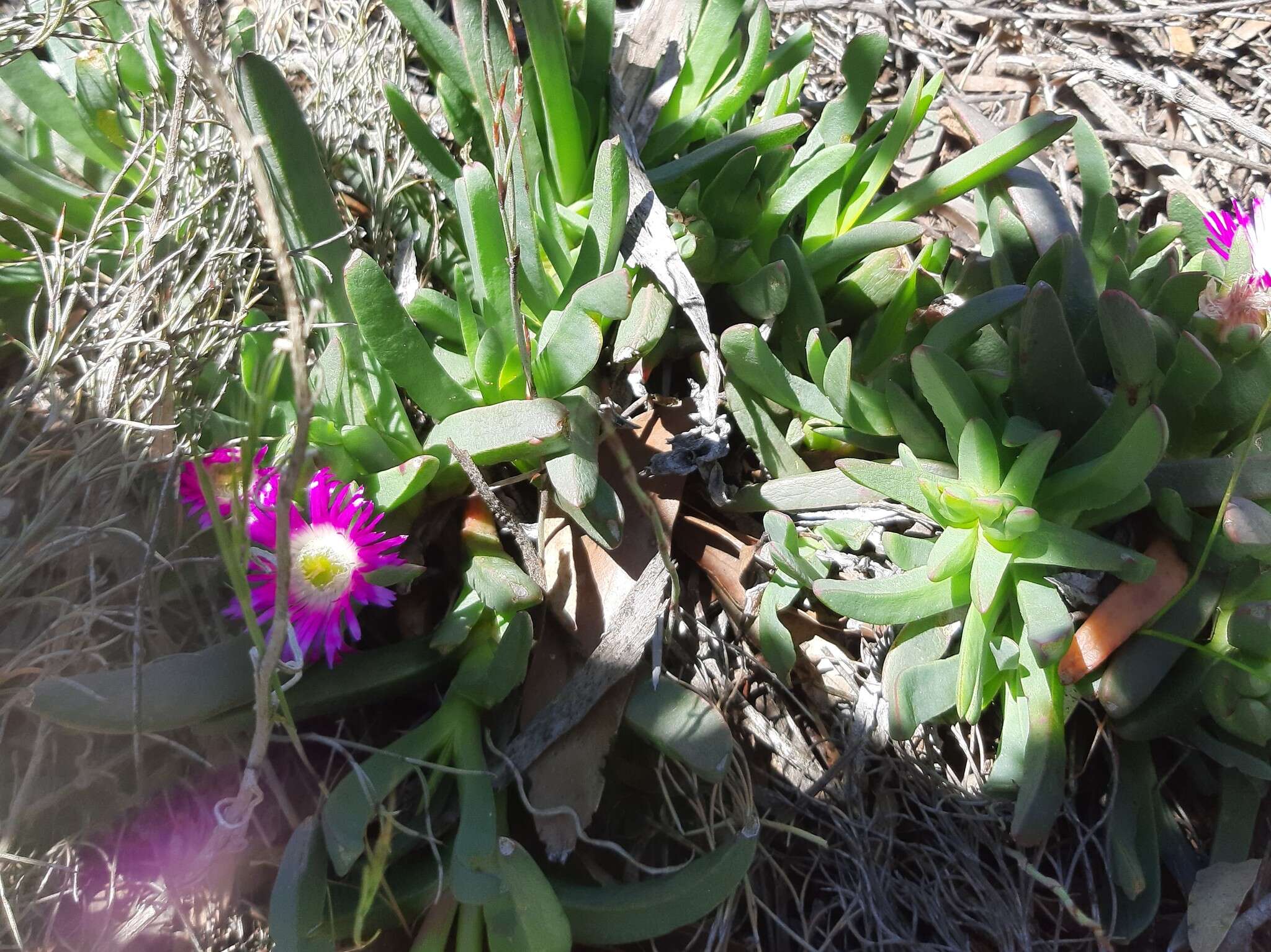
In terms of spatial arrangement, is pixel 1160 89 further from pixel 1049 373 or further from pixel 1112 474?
pixel 1112 474

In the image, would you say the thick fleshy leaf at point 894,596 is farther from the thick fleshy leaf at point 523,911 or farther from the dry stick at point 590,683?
the thick fleshy leaf at point 523,911

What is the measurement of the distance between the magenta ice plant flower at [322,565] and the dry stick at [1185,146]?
57.1 inches

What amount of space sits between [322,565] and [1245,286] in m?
1.14

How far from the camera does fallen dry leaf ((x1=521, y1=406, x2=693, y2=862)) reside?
1.00 m

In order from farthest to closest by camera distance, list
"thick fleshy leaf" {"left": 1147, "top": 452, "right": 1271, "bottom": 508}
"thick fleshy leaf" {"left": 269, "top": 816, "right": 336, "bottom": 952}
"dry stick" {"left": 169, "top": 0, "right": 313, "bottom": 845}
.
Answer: "thick fleshy leaf" {"left": 1147, "top": 452, "right": 1271, "bottom": 508}
"thick fleshy leaf" {"left": 269, "top": 816, "right": 336, "bottom": 952}
"dry stick" {"left": 169, "top": 0, "right": 313, "bottom": 845}

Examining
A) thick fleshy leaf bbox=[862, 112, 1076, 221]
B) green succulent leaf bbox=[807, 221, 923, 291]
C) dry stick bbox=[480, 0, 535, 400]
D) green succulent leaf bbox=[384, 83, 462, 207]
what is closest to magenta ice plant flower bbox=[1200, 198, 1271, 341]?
thick fleshy leaf bbox=[862, 112, 1076, 221]

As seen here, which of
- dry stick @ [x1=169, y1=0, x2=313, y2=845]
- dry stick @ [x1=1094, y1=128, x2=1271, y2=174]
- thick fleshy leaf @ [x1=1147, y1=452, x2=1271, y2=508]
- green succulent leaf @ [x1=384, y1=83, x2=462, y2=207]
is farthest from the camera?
dry stick @ [x1=1094, y1=128, x2=1271, y2=174]

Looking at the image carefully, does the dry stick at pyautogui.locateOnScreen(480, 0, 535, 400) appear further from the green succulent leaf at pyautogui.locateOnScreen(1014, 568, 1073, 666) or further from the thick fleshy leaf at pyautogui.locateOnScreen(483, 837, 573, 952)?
the green succulent leaf at pyautogui.locateOnScreen(1014, 568, 1073, 666)

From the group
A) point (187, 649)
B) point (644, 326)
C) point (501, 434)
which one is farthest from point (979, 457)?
Answer: point (187, 649)

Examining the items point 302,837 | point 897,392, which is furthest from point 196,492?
point 897,392

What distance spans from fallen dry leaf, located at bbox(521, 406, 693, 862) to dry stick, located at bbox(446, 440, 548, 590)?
0.10 ft

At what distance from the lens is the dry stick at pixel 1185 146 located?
166 centimetres

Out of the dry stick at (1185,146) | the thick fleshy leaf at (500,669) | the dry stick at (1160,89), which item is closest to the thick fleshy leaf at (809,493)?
the thick fleshy leaf at (500,669)

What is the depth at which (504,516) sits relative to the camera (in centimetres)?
105
